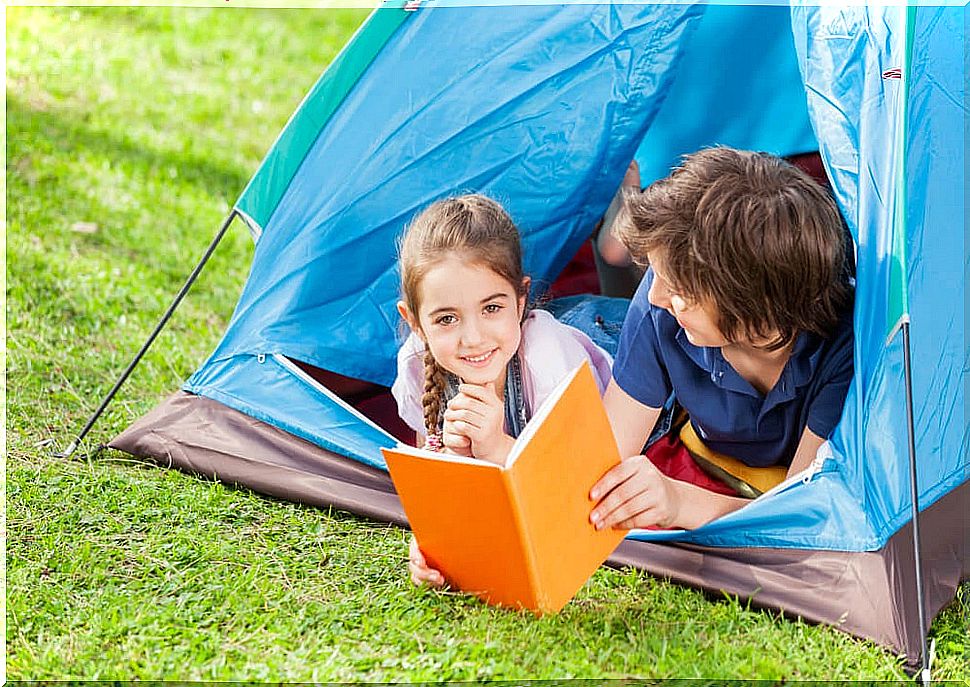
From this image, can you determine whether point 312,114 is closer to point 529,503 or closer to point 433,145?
point 433,145

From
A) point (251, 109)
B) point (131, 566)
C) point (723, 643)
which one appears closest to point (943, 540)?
point (723, 643)

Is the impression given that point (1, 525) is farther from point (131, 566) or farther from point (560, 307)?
point (560, 307)

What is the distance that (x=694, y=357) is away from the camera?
1998mm

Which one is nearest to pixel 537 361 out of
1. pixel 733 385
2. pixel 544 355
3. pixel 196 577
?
pixel 544 355

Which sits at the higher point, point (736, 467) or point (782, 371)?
point (782, 371)

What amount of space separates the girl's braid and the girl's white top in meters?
0.05

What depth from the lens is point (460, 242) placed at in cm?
203

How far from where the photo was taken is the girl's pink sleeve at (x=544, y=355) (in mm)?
2107

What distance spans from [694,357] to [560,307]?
0.62 metres

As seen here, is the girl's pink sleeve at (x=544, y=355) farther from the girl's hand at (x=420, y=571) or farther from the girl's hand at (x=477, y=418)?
the girl's hand at (x=420, y=571)

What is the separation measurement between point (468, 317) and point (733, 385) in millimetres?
440

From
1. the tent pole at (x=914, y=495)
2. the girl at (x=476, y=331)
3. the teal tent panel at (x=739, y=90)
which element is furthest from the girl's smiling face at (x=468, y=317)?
the teal tent panel at (x=739, y=90)

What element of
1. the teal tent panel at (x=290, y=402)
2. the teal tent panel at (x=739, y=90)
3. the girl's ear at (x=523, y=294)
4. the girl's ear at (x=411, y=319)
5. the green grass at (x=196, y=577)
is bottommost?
the green grass at (x=196, y=577)

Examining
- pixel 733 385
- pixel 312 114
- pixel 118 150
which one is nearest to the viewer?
pixel 733 385
